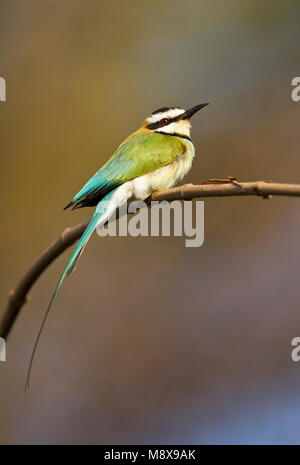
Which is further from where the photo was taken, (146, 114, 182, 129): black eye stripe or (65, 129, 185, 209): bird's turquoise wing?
(146, 114, 182, 129): black eye stripe

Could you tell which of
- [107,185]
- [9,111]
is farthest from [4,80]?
[107,185]

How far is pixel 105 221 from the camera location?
1.63 metres

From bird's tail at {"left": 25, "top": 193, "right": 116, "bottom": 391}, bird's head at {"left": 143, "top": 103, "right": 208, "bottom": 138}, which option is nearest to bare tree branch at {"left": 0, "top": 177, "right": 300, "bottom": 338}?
bird's tail at {"left": 25, "top": 193, "right": 116, "bottom": 391}

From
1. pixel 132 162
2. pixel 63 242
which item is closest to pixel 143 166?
pixel 132 162

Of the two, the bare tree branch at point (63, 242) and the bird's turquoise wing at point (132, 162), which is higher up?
the bird's turquoise wing at point (132, 162)

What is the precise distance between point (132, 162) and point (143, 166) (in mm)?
36

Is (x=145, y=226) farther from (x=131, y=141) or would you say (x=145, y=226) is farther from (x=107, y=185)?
(x=107, y=185)

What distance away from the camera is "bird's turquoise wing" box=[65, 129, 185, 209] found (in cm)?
169

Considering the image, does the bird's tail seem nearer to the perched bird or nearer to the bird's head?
the perched bird

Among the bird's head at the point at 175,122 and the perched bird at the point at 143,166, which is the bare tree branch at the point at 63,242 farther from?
the bird's head at the point at 175,122

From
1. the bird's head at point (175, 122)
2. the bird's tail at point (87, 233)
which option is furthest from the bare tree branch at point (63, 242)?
the bird's head at point (175, 122)

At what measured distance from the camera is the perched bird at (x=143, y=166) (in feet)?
5.49

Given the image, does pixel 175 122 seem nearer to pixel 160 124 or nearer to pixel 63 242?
pixel 160 124

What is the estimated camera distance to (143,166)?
1.89 meters
